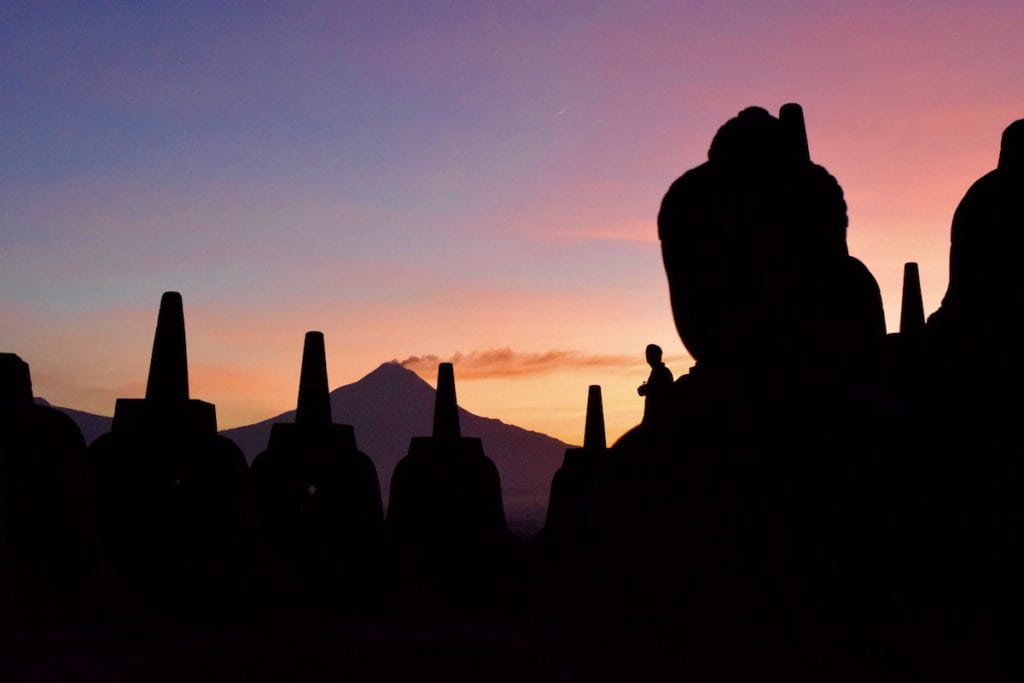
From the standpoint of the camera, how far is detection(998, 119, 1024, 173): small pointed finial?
11.8 ft

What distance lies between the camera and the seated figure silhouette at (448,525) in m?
13.8

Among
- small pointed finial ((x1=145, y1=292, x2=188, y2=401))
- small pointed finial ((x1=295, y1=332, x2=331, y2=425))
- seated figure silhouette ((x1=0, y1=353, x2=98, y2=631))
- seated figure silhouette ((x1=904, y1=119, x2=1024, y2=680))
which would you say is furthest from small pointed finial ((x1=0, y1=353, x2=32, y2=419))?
seated figure silhouette ((x1=904, y1=119, x2=1024, y2=680))

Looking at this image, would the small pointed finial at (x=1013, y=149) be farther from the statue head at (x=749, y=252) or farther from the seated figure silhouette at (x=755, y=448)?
the statue head at (x=749, y=252)

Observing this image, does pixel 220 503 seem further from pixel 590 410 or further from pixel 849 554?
pixel 849 554

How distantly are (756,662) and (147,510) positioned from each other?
10.1 m

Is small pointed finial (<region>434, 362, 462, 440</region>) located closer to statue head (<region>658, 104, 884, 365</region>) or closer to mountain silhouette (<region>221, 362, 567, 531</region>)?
statue head (<region>658, 104, 884, 365</region>)

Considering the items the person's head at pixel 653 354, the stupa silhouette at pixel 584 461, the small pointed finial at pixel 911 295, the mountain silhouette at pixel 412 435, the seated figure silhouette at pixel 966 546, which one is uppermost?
the mountain silhouette at pixel 412 435

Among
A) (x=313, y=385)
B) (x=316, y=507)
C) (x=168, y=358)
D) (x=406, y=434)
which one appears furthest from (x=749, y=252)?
(x=406, y=434)

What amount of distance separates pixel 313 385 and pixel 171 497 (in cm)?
258

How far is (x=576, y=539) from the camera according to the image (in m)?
2.55

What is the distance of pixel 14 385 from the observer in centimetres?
984

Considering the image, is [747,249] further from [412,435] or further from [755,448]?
[412,435]

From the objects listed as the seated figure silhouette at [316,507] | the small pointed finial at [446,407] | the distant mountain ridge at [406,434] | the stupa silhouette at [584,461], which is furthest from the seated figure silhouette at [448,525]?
the distant mountain ridge at [406,434]

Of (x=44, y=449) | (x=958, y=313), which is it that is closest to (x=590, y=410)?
(x=44, y=449)
